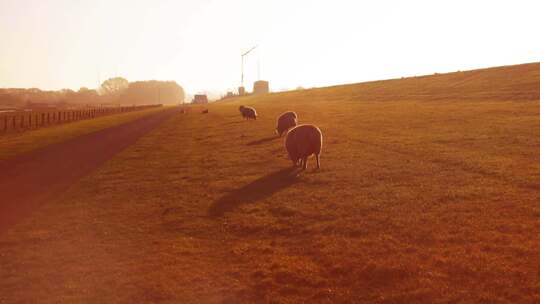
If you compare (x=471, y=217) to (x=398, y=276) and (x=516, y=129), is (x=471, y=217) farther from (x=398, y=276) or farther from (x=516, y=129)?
(x=516, y=129)

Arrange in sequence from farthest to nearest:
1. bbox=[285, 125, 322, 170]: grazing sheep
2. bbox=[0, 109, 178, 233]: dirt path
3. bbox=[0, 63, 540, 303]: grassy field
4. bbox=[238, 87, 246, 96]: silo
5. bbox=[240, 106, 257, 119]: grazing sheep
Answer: bbox=[238, 87, 246, 96]: silo < bbox=[240, 106, 257, 119]: grazing sheep < bbox=[285, 125, 322, 170]: grazing sheep < bbox=[0, 109, 178, 233]: dirt path < bbox=[0, 63, 540, 303]: grassy field

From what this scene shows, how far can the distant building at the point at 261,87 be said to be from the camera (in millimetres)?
194875

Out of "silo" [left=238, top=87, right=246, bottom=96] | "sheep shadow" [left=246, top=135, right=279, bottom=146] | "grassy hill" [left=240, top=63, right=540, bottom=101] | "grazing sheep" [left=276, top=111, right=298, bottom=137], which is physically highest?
"silo" [left=238, top=87, right=246, bottom=96]

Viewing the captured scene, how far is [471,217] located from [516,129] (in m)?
15.4

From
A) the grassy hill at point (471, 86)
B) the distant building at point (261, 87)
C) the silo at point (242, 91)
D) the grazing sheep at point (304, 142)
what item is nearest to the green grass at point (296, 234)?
the grazing sheep at point (304, 142)

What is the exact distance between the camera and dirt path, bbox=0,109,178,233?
1294cm

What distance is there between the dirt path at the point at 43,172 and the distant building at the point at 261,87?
166670 mm

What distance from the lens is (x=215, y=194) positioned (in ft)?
43.7

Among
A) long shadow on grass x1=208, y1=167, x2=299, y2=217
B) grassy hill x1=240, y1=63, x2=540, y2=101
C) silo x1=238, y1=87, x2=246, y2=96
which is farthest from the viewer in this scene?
silo x1=238, y1=87, x2=246, y2=96

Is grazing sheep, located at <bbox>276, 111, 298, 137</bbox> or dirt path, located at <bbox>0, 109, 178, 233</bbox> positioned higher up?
grazing sheep, located at <bbox>276, 111, 298, 137</bbox>

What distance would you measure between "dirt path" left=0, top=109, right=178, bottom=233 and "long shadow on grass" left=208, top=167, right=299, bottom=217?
4.83 m

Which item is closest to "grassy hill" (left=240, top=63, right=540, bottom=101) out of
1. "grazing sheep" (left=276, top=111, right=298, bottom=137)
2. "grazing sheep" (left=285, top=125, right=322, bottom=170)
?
"grazing sheep" (left=276, top=111, right=298, bottom=137)

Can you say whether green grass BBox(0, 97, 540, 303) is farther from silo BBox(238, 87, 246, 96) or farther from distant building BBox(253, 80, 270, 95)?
distant building BBox(253, 80, 270, 95)

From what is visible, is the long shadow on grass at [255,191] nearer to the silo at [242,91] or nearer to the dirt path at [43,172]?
the dirt path at [43,172]
